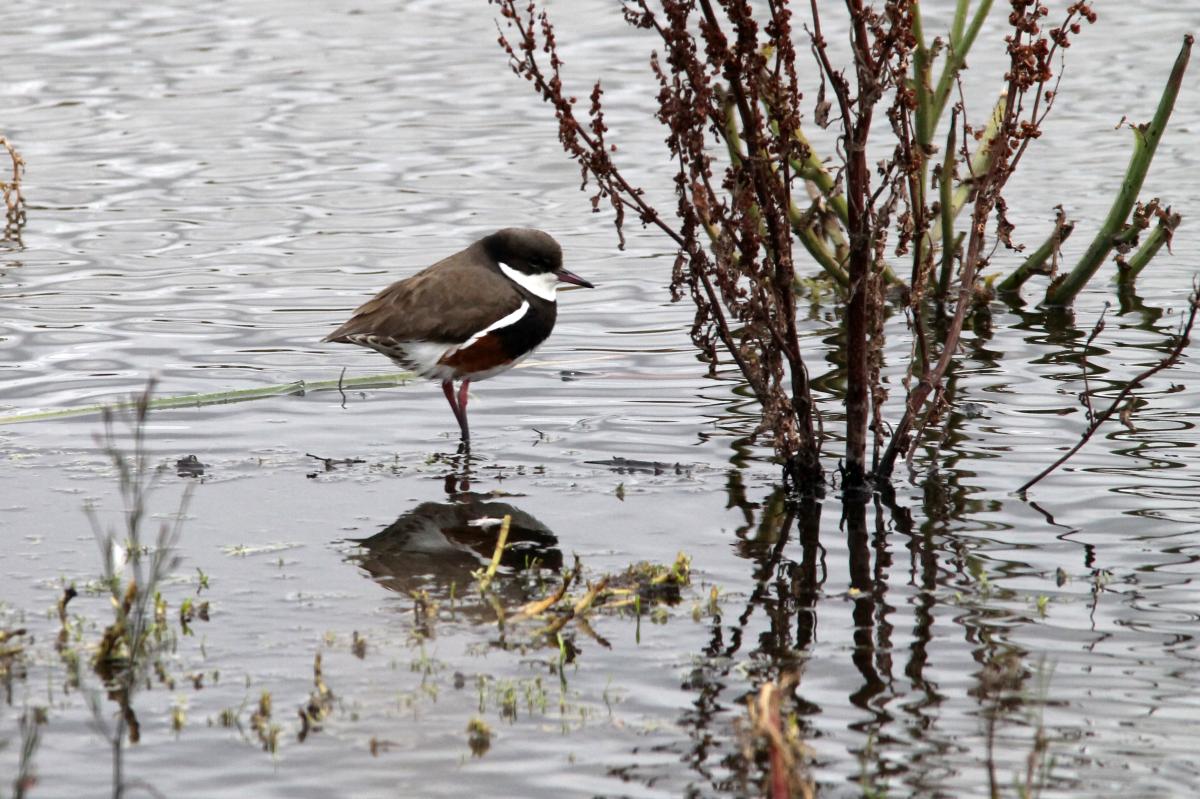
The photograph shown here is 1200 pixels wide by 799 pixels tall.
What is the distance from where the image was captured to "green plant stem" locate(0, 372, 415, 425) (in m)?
9.28

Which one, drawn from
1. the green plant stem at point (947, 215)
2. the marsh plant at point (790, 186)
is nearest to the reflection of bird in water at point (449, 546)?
the marsh plant at point (790, 186)

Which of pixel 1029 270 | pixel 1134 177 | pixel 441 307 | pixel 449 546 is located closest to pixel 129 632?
pixel 449 546

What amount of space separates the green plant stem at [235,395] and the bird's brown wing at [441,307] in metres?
0.54

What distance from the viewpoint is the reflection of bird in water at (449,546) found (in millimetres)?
7105

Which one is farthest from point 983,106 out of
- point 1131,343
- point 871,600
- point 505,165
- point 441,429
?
point 871,600

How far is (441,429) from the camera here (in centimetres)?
940

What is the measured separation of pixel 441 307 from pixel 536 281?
24.8 inches

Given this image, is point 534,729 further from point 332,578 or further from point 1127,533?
point 1127,533

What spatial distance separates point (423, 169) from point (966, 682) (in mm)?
10357

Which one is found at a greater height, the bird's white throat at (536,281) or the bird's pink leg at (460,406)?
the bird's white throat at (536,281)

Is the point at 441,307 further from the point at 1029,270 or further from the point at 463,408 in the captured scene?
the point at 1029,270

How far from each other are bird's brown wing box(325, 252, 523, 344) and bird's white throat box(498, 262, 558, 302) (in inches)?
4.5

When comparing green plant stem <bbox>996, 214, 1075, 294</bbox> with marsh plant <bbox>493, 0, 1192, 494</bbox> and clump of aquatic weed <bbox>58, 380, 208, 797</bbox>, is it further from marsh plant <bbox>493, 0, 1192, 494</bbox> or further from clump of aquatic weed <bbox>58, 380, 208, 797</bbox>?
clump of aquatic weed <bbox>58, 380, 208, 797</bbox>

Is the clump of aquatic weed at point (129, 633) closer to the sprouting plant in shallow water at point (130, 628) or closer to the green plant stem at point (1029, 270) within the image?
the sprouting plant in shallow water at point (130, 628)
